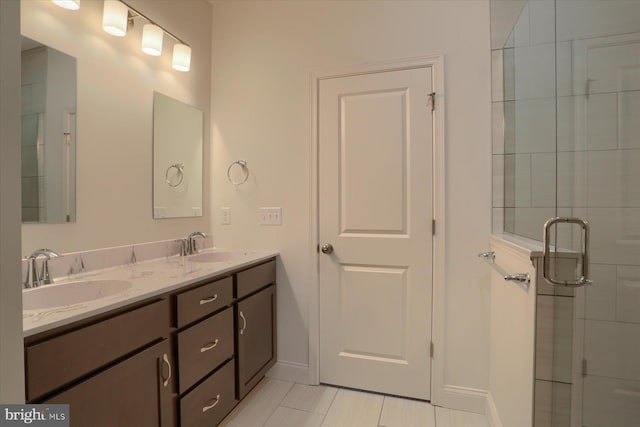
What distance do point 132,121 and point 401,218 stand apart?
1.68 metres

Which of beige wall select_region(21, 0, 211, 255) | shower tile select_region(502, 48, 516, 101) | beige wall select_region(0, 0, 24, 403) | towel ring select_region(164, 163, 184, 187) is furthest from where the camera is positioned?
towel ring select_region(164, 163, 184, 187)

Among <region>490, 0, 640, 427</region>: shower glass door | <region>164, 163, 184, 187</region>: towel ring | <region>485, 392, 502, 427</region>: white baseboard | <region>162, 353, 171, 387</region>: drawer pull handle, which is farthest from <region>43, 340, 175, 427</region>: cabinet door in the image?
<region>485, 392, 502, 427</region>: white baseboard

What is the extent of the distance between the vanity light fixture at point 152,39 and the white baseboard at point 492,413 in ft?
8.94

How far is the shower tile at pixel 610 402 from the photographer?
1141 millimetres

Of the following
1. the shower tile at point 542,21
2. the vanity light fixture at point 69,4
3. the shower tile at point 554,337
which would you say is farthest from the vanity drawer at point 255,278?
the shower tile at point 542,21

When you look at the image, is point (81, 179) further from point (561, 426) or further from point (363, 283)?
point (561, 426)

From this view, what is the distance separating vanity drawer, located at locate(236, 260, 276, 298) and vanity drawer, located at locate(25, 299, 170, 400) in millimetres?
549

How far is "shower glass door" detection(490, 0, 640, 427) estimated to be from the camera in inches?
43.5

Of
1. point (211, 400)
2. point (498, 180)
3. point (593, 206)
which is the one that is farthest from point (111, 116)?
point (593, 206)

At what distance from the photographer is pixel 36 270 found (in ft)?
4.20

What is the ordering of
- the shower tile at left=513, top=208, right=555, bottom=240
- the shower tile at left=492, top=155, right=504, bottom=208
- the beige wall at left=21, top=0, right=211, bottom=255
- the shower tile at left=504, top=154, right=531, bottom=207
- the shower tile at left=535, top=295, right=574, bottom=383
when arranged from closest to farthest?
the shower tile at left=535, top=295, right=574, bottom=383, the shower tile at left=513, top=208, right=555, bottom=240, the beige wall at left=21, top=0, right=211, bottom=255, the shower tile at left=504, top=154, right=531, bottom=207, the shower tile at left=492, top=155, right=504, bottom=208

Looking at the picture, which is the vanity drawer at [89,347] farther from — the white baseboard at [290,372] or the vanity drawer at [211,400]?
the white baseboard at [290,372]

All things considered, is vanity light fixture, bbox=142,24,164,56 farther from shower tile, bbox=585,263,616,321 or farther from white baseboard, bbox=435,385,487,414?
white baseboard, bbox=435,385,487,414

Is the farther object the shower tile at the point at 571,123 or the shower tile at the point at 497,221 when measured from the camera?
the shower tile at the point at 497,221
